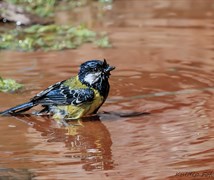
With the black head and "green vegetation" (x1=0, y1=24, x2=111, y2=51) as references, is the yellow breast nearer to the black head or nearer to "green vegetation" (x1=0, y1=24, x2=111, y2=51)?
the black head

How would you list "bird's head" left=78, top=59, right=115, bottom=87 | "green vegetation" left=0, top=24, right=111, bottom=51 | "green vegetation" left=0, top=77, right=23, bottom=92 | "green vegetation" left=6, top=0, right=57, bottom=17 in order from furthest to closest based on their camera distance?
"green vegetation" left=6, top=0, right=57, bottom=17 → "green vegetation" left=0, top=24, right=111, bottom=51 → "green vegetation" left=0, top=77, right=23, bottom=92 → "bird's head" left=78, top=59, right=115, bottom=87

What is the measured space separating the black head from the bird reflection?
35 centimetres

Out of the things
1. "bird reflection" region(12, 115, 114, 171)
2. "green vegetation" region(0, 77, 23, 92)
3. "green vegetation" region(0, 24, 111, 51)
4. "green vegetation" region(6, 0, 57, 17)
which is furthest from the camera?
"green vegetation" region(6, 0, 57, 17)

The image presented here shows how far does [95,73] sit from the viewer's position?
19.3ft

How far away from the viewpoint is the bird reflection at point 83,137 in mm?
4702

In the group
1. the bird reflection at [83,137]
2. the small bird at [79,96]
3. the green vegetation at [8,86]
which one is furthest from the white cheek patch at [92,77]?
the green vegetation at [8,86]

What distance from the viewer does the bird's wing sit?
5.78m

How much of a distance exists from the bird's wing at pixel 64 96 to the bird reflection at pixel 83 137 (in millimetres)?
171

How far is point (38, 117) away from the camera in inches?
239

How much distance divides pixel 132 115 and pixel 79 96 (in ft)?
1.73

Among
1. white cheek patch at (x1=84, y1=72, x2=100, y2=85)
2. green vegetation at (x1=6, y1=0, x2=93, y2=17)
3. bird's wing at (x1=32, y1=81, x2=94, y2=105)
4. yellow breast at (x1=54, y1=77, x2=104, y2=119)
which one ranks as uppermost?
green vegetation at (x1=6, y1=0, x2=93, y2=17)

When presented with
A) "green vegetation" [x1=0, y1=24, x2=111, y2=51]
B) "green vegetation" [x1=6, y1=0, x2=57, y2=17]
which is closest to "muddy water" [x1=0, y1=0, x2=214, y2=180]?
"green vegetation" [x1=0, y1=24, x2=111, y2=51]

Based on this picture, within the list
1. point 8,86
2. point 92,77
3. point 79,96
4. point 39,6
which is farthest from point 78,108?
point 39,6

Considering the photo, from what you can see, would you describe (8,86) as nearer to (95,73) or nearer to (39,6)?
(95,73)
